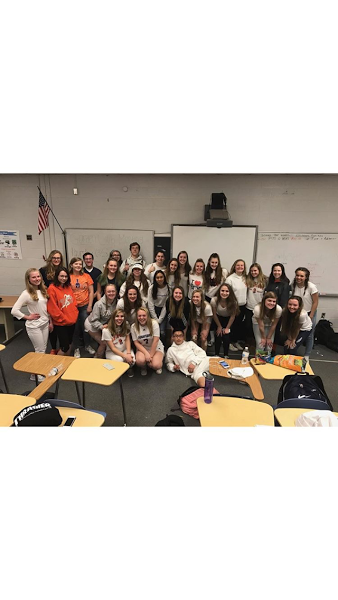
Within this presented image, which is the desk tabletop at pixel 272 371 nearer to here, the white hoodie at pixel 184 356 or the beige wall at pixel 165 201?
the white hoodie at pixel 184 356

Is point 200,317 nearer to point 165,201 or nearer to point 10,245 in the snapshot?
point 165,201

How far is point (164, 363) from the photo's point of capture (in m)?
3.86

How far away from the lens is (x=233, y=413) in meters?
2.14

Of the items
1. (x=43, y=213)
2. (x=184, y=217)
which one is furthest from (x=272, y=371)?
(x=43, y=213)

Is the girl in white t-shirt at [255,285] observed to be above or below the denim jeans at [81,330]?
above

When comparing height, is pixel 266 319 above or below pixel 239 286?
below

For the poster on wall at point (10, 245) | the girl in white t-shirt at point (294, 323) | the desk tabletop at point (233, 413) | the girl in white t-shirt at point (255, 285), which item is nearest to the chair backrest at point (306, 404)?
the desk tabletop at point (233, 413)

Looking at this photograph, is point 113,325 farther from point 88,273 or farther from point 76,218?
point 76,218

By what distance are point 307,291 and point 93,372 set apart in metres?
2.93

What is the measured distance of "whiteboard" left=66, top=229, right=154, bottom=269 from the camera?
5137 millimetres

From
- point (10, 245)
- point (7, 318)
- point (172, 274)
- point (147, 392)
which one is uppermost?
point (10, 245)

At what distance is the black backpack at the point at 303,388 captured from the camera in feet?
7.75

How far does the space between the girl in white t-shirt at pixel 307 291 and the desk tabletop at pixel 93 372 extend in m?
2.51

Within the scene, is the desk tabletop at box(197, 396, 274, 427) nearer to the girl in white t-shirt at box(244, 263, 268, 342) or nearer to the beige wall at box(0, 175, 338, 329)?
the girl in white t-shirt at box(244, 263, 268, 342)
